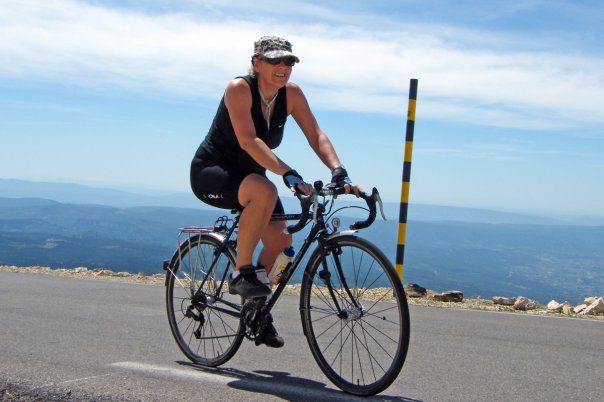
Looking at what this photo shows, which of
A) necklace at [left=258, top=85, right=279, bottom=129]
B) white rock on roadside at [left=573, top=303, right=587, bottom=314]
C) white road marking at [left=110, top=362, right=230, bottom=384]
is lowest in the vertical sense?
white road marking at [left=110, top=362, right=230, bottom=384]

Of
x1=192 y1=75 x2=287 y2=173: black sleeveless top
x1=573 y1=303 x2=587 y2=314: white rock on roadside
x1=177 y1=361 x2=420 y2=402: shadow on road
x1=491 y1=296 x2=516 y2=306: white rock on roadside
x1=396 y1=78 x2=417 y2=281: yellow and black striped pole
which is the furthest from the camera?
x1=491 y1=296 x2=516 y2=306: white rock on roadside

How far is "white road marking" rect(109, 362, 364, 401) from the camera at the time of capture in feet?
13.3

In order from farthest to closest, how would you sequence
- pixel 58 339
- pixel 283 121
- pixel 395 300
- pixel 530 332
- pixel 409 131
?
pixel 409 131 < pixel 530 332 < pixel 58 339 < pixel 283 121 < pixel 395 300

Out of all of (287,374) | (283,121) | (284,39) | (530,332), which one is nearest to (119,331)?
(287,374)

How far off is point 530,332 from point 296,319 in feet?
7.03

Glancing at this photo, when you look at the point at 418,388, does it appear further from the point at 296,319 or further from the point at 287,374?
the point at 296,319

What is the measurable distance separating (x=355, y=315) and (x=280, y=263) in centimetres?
59

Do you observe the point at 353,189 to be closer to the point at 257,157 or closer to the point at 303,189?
the point at 303,189

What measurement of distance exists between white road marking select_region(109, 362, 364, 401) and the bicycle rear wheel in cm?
26

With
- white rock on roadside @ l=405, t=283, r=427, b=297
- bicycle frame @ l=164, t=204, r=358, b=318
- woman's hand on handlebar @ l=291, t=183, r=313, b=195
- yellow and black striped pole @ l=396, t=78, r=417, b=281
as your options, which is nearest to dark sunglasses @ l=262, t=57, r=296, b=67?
woman's hand on handlebar @ l=291, t=183, r=313, b=195

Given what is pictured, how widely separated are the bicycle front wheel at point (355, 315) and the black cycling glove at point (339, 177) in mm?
293

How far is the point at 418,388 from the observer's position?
4.32m

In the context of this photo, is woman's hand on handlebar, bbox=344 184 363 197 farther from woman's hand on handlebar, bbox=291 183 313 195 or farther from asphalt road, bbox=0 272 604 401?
asphalt road, bbox=0 272 604 401

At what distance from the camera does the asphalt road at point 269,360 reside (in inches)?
163
